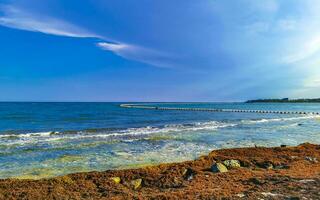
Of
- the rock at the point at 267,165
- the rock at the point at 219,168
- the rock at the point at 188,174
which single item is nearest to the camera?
the rock at the point at 188,174

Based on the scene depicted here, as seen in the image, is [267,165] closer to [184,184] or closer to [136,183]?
[184,184]

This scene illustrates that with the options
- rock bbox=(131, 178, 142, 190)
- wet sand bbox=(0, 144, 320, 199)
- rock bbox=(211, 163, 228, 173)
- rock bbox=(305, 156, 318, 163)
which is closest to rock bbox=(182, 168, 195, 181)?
wet sand bbox=(0, 144, 320, 199)

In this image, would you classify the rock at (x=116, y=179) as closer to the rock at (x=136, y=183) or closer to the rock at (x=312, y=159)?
the rock at (x=136, y=183)

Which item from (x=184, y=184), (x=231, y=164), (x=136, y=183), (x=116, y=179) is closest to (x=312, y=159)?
(x=231, y=164)

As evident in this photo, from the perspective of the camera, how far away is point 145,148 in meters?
17.6

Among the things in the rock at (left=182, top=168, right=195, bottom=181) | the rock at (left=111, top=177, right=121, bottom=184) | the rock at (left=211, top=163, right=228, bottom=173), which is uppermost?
the rock at (left=211, top=163, right=228, bottom=173)

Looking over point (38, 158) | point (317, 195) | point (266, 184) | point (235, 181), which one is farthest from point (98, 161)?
point (317, 195)

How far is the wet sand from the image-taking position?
7.52 m

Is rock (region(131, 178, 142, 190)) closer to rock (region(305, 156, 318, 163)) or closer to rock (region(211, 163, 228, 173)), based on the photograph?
rock (region(211, 163, 228, 173))

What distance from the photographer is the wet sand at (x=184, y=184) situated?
752 cm

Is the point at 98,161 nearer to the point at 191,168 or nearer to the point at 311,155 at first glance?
the point at 191,168

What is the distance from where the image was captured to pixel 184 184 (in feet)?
29.6

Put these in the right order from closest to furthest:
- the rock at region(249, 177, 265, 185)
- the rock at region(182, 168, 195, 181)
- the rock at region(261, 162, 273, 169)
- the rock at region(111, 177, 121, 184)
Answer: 1. the rock at region(249, 177, 265, 185)
2. the rock at region(111, 177, 121, 184)
3. the rock at region(182, 168, 195, 181)
4. the rock at region(261, 162, 273, 169)

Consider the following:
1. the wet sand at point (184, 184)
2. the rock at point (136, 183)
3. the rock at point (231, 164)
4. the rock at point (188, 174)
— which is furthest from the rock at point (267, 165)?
A: the rock at point (136, 183)
